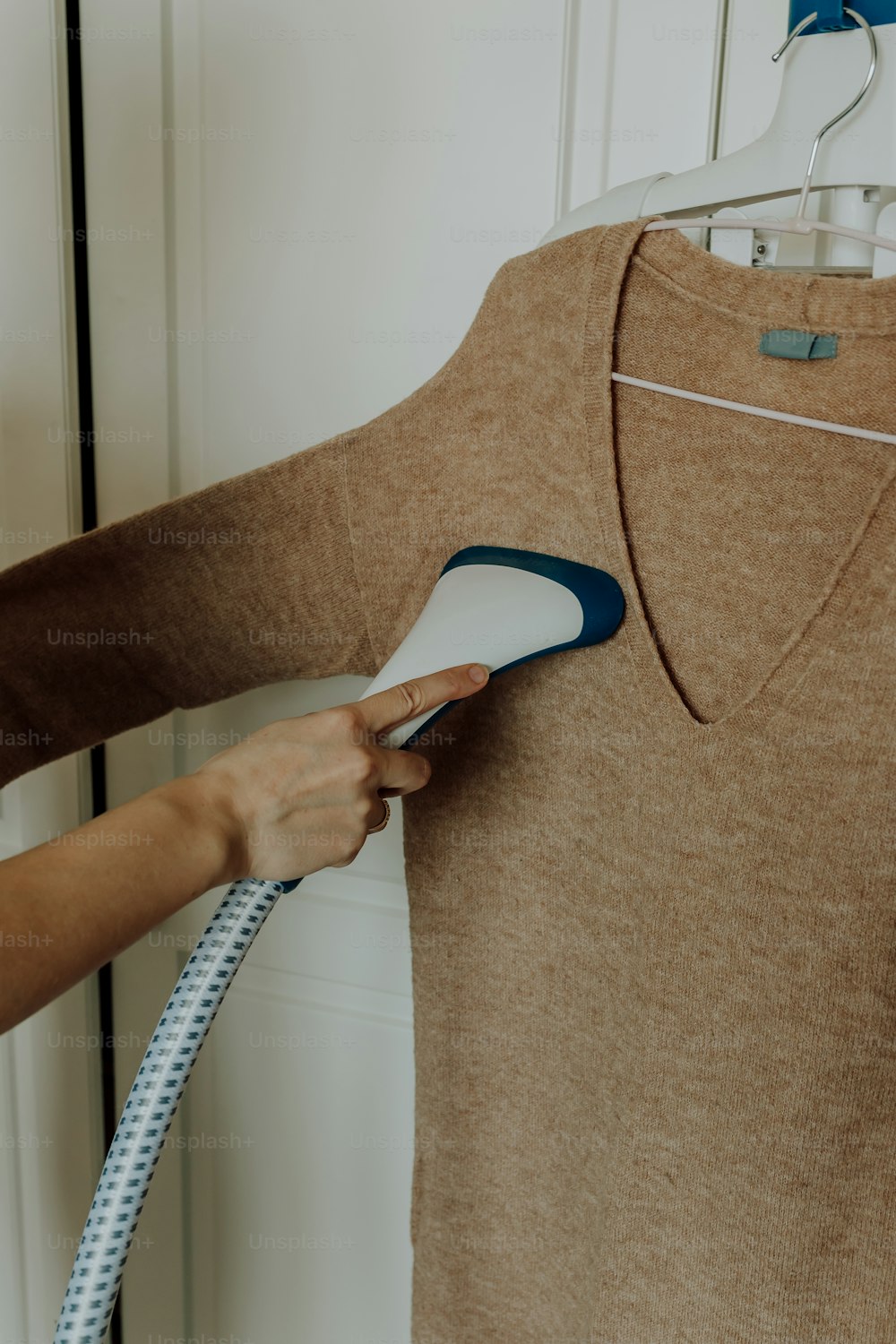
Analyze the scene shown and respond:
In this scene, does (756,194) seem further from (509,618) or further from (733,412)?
(509,618)

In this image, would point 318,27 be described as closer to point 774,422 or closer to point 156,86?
point 156,86

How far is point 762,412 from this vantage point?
24.0 inches

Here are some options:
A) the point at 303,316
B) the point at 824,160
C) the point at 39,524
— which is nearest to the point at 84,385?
the point at 39,524

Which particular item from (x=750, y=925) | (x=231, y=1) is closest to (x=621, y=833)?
(x=750, y=925)

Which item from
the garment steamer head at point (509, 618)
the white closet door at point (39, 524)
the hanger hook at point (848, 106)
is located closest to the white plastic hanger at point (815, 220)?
the hanger hook at point (848, 106)

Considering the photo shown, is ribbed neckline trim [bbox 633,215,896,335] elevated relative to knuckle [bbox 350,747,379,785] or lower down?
elevated

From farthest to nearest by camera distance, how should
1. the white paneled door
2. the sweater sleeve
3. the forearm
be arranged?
the white paneled door < the sweater sleeve < the forearm

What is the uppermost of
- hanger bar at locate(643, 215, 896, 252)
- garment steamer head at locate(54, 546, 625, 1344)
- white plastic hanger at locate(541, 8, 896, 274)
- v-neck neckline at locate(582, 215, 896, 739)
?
white plastic hanger at locate(541, 8, 896, 274)

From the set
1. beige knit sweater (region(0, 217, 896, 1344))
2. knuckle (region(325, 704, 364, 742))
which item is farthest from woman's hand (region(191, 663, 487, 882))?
beige knit sweater (region(0, 217, 896, 1344))

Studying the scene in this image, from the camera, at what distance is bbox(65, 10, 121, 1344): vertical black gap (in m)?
1.04

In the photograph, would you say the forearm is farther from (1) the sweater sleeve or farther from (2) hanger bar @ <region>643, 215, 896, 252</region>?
(2) hanger bar @ <region>643, 215, 896, 252</region>

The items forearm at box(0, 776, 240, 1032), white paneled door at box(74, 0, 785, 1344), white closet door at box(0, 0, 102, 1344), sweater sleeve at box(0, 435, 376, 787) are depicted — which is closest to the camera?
forearm at box(0, 776, 240, 1032)

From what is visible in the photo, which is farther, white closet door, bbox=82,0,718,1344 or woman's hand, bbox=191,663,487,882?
white closet door, bbox=82,0,718,1344

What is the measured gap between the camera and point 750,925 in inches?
23.8
